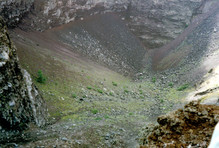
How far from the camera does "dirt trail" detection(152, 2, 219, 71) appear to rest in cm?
3569

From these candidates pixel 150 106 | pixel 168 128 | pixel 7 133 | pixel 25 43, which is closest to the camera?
pixel 168 128

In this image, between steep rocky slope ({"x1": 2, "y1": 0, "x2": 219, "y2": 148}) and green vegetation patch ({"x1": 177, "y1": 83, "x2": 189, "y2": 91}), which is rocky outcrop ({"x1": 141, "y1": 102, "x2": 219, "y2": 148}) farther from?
green vegetation patch ({"x1": 177, "y1": 83, "x2": 189, "y2": 91})

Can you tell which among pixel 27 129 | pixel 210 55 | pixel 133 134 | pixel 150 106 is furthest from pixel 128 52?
pixel 27 129

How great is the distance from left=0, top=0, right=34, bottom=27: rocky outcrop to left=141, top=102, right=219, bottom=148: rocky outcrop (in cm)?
2143

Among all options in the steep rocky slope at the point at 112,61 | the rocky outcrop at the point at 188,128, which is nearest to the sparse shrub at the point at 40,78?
the steep rocky slope at the point at 112,61

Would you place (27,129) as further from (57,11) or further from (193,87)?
(57,11)

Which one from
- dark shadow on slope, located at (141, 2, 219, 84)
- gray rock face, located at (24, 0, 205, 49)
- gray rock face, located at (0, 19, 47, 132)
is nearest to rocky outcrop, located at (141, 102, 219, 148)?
gray rock face, located at (0, 19, 47, 132)

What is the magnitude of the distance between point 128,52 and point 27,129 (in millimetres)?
28362

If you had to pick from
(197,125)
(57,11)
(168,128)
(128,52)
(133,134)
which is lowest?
(133,134)

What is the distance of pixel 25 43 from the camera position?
2017cm

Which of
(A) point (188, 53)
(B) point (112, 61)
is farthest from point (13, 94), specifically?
(A) point (188, 53)

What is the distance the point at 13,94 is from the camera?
7.69 meters

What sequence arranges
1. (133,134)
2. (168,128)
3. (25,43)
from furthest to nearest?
1. (25,43)
2. (133,134)
3. (168,128)

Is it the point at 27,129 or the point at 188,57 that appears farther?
the point at 188,57
